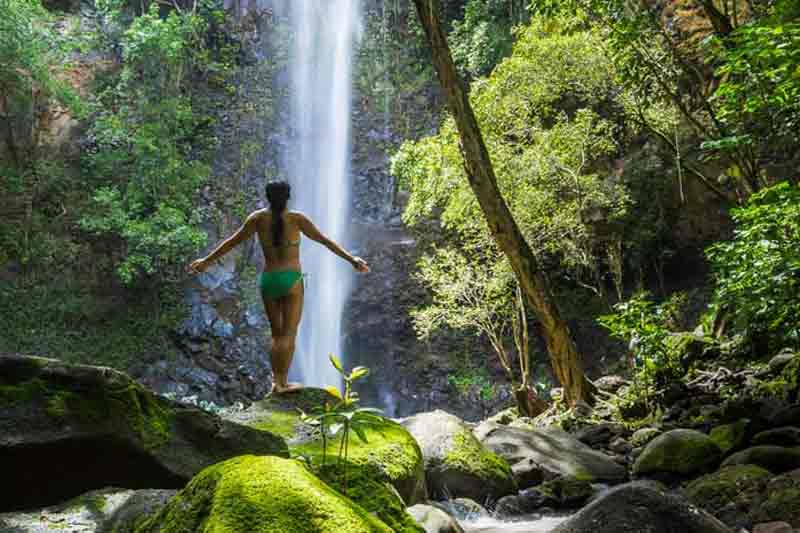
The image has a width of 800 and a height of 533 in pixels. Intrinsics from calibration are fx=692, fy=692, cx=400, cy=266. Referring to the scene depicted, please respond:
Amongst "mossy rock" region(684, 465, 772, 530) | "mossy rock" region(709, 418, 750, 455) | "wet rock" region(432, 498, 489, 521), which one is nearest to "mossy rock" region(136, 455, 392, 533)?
"mossy rock" region(684, 465, 772, 530)

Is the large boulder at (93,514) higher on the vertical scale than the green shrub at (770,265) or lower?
lower

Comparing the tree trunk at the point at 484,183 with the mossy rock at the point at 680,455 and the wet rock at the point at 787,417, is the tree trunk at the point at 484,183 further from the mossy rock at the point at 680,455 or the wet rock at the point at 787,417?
the wet rock at the point at 787,417

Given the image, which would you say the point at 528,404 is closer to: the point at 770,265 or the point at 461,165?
the point at 461,165

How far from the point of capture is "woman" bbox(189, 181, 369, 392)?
5.59 m

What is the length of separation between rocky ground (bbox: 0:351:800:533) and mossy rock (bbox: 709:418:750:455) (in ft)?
0.05

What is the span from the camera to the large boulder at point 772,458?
16.3 feet

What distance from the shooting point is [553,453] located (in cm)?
693

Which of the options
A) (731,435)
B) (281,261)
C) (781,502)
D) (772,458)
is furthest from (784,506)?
(281,261)

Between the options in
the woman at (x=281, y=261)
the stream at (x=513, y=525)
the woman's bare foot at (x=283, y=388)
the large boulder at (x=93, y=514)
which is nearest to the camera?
the large boulder at (x=93, y=514)

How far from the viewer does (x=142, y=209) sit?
1738 cm

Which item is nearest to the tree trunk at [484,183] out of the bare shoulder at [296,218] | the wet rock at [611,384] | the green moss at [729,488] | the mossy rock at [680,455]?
the wet rock at [611,384]

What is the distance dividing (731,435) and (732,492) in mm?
1652

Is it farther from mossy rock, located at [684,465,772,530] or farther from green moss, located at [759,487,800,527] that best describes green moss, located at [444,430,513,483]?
green moss, located at [759,487,800,527]

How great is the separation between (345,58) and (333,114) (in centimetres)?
263
